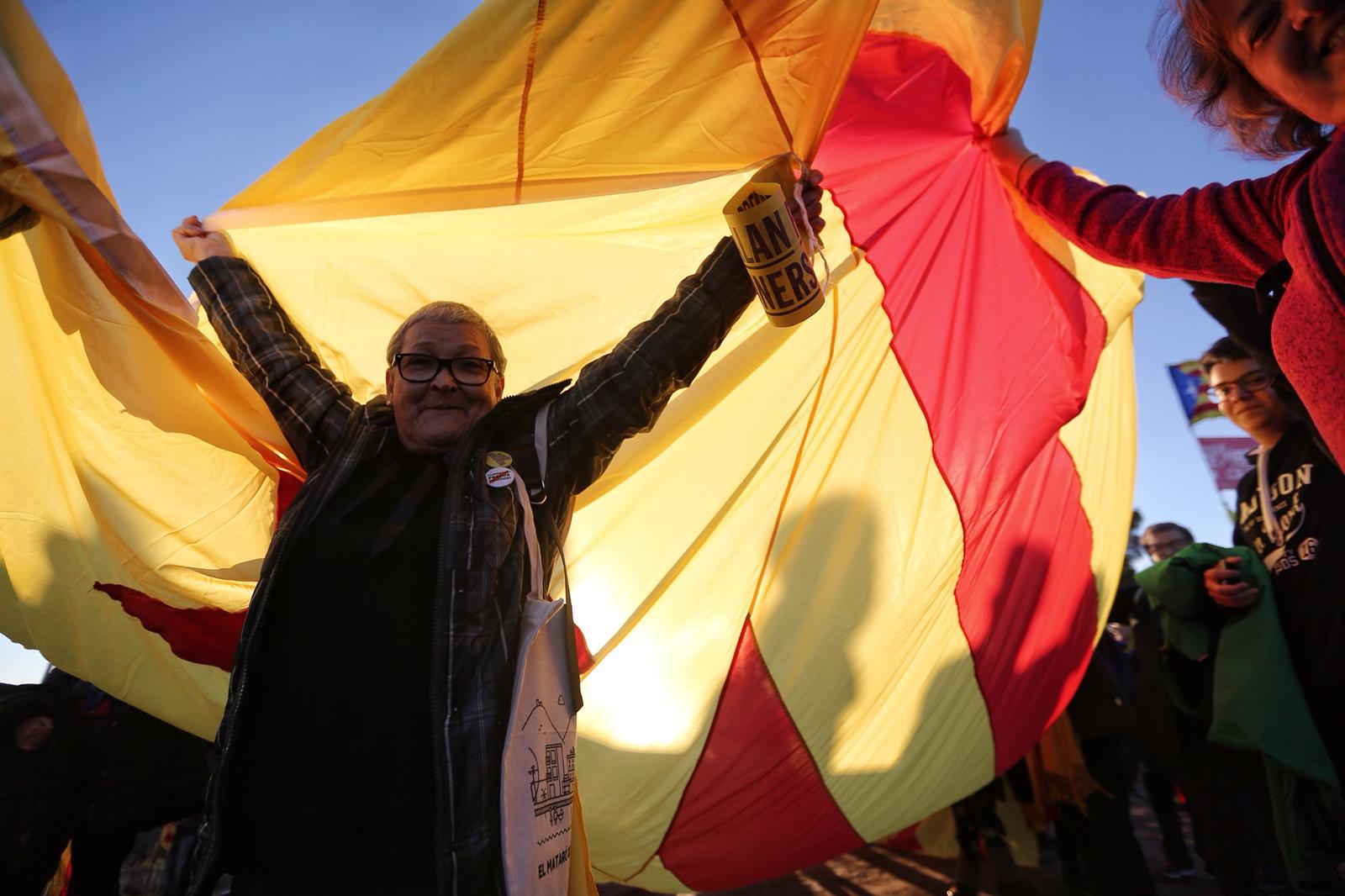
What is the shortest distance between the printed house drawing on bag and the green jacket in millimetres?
1808

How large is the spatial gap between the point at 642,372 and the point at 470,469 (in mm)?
348

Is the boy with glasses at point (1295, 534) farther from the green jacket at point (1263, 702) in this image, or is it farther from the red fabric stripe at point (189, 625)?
the red fabric stripe at point (189, 625)

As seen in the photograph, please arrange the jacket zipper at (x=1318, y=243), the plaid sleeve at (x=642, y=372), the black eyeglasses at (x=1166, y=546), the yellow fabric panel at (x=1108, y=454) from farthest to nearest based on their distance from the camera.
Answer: the black eyeglasses at (x=1166, y=546) < the yellow fabric panel at (x=1108, y=454) < the plaid sleeve at (x=642, y=372) < the jacket zipper at (x=1318, y=243)

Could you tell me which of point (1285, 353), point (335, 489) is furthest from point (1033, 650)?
point (335, 489)

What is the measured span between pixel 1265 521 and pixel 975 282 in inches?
43.1

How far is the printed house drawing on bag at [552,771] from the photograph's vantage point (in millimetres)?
1138

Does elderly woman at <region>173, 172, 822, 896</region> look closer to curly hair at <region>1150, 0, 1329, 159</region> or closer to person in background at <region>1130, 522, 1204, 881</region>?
Answer: curly hair at <region>1150, 0, 1329, 159</region>

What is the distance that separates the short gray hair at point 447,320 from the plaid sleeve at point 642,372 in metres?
0.20

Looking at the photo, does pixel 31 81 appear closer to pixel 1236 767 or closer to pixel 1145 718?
pixel 1236 767

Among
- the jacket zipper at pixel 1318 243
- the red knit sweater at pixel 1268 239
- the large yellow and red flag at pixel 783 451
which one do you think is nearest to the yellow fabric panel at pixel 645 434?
the large yellow and red flag at pixel 783 451

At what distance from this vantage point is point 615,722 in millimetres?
2061

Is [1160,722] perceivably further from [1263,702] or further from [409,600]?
[409,600]

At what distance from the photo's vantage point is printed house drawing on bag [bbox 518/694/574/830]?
1138 millimetres

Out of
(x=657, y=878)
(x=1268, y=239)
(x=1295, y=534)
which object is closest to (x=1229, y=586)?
(x=1295, y=534)
